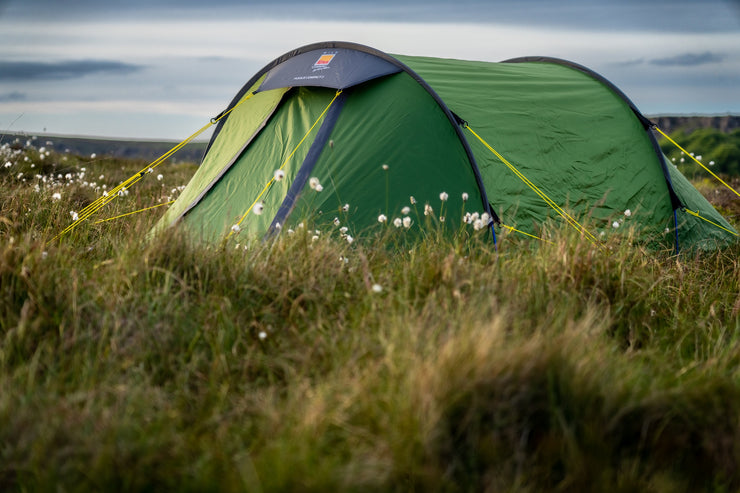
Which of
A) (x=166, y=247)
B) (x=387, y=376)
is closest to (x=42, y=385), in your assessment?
(x=166, y=247)

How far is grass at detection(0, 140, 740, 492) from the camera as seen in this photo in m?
2.49

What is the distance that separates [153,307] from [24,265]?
0.80 meters

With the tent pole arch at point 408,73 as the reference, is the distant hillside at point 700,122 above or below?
above

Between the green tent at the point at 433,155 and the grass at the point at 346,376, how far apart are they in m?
1.12

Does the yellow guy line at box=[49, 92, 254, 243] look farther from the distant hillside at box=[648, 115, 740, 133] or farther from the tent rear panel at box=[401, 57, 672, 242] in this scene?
the distant hillside at box=[648, 115, 740, 133]

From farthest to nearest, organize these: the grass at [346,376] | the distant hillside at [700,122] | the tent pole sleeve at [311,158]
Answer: the distant hillside at [700,122] → the tent pole sleeve at [311,158] → the grass at [346,376]

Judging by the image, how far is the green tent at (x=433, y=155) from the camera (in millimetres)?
5422

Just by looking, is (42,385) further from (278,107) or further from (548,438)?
(278,107)

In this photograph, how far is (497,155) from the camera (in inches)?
224

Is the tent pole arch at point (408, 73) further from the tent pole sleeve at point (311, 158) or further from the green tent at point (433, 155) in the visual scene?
the tent pole sleeve at point (311, 158)

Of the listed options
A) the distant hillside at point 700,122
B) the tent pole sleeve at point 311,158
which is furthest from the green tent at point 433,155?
Result: the distant hillside at point 700,122

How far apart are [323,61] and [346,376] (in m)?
4.21

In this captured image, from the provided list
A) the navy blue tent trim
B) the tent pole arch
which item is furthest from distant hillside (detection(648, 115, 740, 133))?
the navy blue tent trim

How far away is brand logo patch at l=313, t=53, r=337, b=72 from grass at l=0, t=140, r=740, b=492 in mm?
2583
